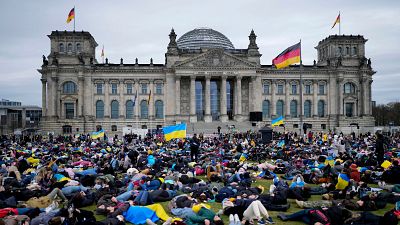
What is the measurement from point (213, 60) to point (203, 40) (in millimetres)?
16094

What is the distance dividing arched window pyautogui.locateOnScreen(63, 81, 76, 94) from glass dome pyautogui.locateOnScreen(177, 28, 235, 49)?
1058 inches

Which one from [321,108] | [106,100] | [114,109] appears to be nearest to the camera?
[106,100]

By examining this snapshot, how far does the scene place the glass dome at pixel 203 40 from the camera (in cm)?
8881

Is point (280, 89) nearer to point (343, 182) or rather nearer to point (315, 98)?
point (315, 98)

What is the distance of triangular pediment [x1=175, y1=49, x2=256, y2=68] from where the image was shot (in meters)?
74.3

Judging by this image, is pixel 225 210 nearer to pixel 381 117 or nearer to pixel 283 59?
pixel 283 59

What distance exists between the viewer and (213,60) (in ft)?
244

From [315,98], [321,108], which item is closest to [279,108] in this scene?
[315,98]

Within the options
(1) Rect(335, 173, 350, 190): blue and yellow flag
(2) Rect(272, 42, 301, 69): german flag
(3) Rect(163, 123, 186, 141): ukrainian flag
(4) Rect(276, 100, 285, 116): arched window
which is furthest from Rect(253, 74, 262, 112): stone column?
(1) Rect(335, 173, 350, 190): blue and yellow flag

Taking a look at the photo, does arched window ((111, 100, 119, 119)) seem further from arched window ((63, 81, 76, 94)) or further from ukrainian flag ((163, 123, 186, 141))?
ukrainian flag ((163, 123, 186, 141))

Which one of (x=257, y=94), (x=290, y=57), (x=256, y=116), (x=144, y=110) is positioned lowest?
(x=256, y=116)

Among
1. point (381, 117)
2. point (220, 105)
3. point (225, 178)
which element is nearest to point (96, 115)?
point (220, 105)

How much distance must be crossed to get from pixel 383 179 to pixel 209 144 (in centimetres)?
2441

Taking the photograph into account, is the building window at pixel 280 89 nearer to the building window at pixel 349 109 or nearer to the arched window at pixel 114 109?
the building window at pixel 349 109
